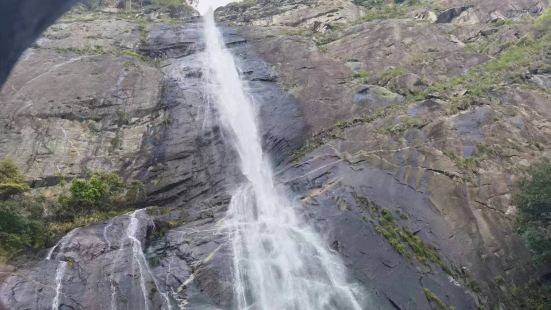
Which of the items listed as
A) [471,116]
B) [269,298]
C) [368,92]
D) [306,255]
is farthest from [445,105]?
[269,298]

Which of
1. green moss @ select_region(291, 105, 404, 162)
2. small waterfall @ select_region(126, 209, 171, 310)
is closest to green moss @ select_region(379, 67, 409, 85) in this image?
green moss @ select_region(291, 105, 404, 162)

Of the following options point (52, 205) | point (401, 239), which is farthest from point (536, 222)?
point (52, 205)

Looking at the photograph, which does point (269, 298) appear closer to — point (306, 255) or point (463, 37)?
point (306, 255)

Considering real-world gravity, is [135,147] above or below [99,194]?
above

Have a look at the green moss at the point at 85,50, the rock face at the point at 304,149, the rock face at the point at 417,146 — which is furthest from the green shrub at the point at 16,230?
the green moss at the point at 85,50

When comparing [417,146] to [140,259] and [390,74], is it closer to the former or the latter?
[390,74]

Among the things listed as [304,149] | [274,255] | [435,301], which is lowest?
[435,301]

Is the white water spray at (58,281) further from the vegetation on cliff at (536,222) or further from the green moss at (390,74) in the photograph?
the green moss at (390,74)

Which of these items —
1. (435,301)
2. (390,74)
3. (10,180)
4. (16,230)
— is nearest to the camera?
(435,301)
